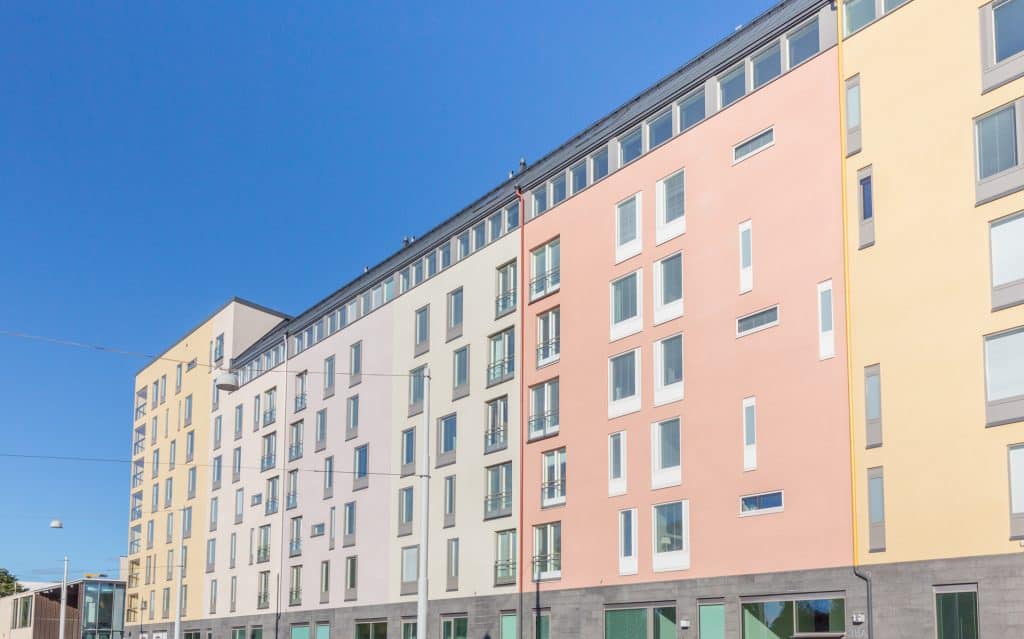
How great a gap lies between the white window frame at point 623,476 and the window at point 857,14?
50.4 ft

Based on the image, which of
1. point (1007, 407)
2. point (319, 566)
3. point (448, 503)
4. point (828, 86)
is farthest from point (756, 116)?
point (319, 566)

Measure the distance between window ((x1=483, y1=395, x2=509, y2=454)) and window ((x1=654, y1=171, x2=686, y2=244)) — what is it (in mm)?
11316

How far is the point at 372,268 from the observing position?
63094mm

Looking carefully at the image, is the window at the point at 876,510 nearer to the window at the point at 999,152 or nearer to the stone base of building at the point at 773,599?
the stone base of building at the point at 773,599

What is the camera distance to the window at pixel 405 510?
2212 inches

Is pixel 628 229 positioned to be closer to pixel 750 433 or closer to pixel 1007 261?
pixel 750 433

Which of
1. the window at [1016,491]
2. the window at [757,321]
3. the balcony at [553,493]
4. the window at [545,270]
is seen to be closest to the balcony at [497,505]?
the balcony at [553,493]

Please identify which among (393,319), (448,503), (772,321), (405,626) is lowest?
(405,626)

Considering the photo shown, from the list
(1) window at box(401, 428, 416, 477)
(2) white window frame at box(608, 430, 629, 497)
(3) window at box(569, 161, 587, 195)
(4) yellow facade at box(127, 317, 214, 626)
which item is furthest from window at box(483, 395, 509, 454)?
(4) yellow facade at box(127, 317, 214, 626)

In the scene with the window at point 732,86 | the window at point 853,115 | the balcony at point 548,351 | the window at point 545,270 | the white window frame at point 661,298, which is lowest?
the balcony at point 548,351

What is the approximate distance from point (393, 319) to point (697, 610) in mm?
26121

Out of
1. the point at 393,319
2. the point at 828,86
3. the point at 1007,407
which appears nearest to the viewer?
the point at 1007,407

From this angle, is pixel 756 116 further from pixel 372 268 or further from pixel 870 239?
pixel 372 268

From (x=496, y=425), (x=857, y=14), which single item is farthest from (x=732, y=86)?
(x=496, y=425)
